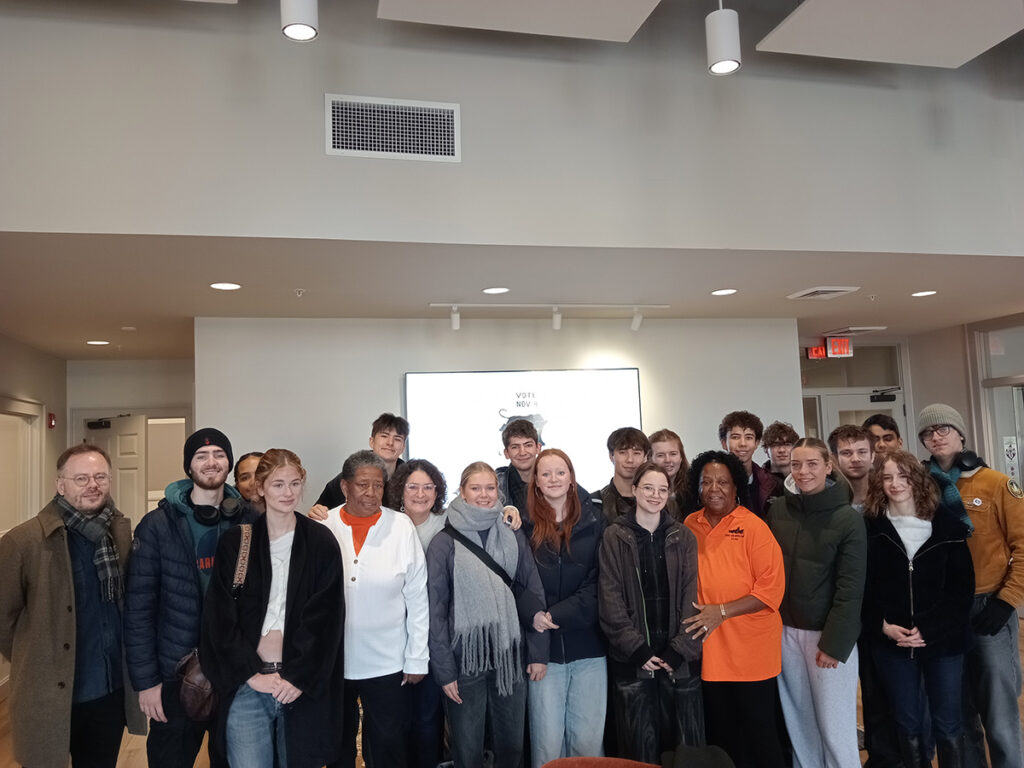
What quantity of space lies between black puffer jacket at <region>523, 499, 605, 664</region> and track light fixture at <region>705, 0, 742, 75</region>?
5.86ft

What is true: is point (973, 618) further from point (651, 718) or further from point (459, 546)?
point (459, 546)

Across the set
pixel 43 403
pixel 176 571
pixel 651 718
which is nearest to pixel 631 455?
pixel 651 718

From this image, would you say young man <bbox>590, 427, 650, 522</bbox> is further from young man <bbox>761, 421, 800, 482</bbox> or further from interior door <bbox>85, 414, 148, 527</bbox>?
interior door <bbox>85, 414, 148, 527</bbox>

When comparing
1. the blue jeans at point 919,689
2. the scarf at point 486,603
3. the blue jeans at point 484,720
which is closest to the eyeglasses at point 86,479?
the scarf at point 486,603

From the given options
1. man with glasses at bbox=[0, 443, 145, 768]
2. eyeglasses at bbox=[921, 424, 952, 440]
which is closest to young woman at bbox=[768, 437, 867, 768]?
eyeglasses at bbox=[921, 424, 952, 440]

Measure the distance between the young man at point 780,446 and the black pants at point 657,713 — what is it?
111 centimetres

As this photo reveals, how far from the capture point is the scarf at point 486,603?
8.37 feet

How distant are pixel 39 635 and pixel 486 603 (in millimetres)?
1377

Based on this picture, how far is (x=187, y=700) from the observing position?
234cm

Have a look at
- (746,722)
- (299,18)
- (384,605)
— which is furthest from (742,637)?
(299,18)

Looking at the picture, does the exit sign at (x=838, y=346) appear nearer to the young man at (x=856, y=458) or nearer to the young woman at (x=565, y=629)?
the young man at (x=856, y=458)

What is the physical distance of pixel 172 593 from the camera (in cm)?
240

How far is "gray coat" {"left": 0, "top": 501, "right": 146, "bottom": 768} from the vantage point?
2.34 meters

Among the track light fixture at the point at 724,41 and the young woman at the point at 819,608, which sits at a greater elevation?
the track light fixture at the point at 724,41
